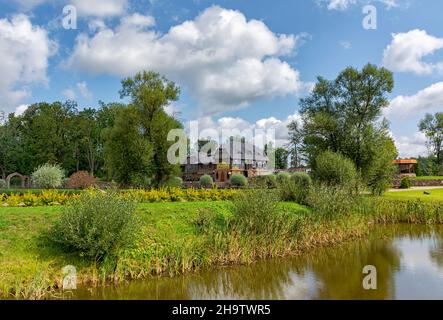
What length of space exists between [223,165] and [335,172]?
32.8 metres

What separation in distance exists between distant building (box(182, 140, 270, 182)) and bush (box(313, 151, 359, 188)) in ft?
90.4

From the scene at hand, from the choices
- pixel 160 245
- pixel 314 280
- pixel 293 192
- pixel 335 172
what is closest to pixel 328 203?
pixel 293 192

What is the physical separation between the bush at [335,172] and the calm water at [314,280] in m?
8.18

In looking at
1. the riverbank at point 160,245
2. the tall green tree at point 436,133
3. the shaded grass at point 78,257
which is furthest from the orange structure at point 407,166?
the shaded grass at point 78,257

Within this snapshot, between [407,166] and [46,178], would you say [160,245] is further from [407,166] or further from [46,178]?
[407,166]

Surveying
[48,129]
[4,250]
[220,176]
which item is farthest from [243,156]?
[4,250]

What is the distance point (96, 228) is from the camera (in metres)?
10.0

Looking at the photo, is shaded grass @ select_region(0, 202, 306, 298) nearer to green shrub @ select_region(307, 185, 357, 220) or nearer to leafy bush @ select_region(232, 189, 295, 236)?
leafy bush @ select_region(232, 189, 295, 236)

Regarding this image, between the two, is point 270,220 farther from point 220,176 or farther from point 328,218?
point 220,176

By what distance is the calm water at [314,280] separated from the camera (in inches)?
378

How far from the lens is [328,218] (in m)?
17.2

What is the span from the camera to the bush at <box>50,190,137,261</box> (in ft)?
33.3

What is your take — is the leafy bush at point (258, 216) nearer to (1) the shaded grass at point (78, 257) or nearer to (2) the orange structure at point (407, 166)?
(1) the shaded grass at point (78, 257)
